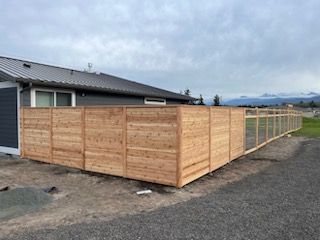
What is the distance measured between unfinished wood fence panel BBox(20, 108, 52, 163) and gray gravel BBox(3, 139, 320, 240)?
568 cm

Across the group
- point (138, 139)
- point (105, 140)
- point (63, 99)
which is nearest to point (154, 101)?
point (63, 99)

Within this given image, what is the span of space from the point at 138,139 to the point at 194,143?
1359 millimetres

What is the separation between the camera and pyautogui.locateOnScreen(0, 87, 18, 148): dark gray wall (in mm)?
10446

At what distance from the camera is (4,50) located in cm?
1955

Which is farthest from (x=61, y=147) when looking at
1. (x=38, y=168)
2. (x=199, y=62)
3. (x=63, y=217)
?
(x=199, y=62)

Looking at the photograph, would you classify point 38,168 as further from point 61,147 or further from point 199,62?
point 199,62

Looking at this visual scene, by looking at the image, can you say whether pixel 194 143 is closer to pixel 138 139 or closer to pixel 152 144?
pixel 152 144

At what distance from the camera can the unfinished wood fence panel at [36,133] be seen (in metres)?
9.30

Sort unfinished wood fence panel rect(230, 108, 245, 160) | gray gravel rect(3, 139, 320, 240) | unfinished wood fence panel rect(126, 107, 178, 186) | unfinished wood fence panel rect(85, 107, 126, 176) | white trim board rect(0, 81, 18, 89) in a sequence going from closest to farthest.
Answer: gray gravel rect(3, 139, 320, 240) < unfinished wood fence panel rect(126, 107, 178, 186) < unfinished wood fence panel rect(85, 107, 126, 176) < unfinished wood fence panel rect(230, 108, 245, 160) < white trim board rect(0, 81, 18, 89)

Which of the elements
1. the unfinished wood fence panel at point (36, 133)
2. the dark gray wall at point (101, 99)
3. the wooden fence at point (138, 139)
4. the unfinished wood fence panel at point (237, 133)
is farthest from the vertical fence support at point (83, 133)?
the unfinished wood fence panel at point (237, 133)

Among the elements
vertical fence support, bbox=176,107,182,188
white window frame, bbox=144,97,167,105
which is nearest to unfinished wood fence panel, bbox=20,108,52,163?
vertical fence support, bbox=176,107,182,188

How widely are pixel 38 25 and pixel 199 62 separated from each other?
33.9 feet

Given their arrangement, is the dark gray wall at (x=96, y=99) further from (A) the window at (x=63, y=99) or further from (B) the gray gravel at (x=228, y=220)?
(B) the gray gravel at (x=228, y=220)

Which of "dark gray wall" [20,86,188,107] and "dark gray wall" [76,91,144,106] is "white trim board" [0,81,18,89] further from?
"dark gray wall" [76,91,144,106]
